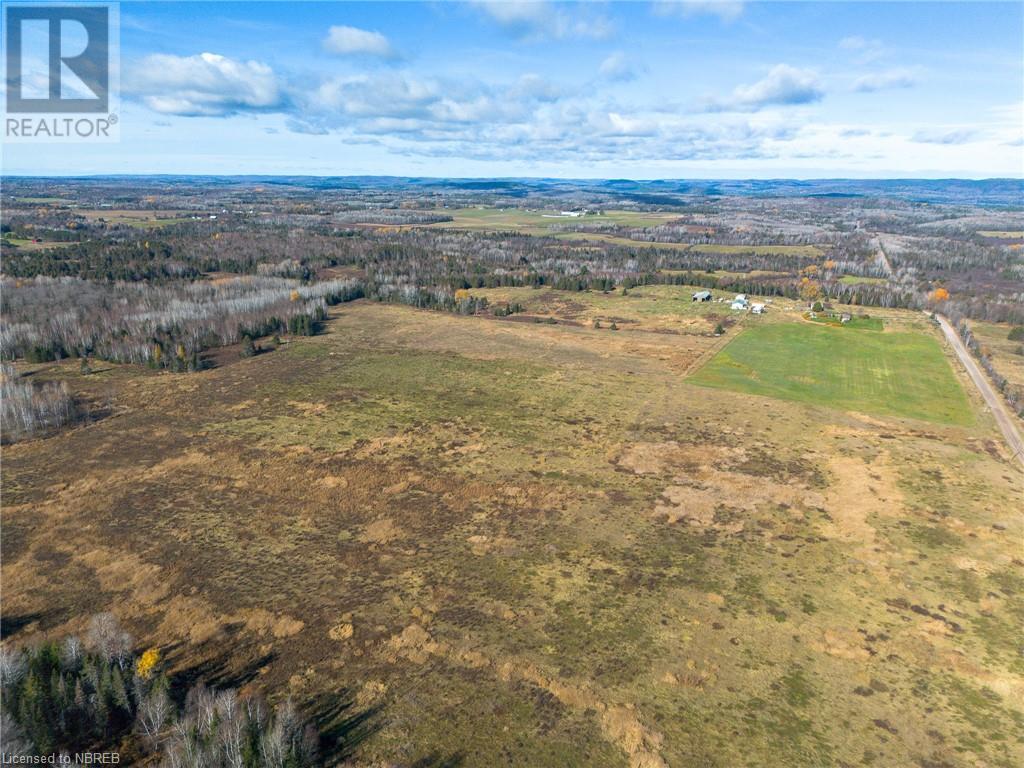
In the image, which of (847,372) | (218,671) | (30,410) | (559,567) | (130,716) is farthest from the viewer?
(847,372)

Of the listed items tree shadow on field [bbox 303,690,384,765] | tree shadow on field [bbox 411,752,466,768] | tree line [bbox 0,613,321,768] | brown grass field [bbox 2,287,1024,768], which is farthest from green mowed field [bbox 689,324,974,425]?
tree line [bbox 0,613,321,768]

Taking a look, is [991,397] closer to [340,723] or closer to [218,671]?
[340,723]

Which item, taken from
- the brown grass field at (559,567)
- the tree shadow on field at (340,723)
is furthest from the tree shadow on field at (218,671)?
the tree shadow on field at (340,723)

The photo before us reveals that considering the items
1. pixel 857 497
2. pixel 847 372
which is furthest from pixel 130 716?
pixel 847 372

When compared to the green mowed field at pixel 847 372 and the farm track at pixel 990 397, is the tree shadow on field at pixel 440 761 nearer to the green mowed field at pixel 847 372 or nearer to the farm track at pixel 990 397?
the farm track at pixel 990 397

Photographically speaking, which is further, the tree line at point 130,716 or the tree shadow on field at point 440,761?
the tree shadow on field at point 440,761

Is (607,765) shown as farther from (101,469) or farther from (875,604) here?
(101,469)
